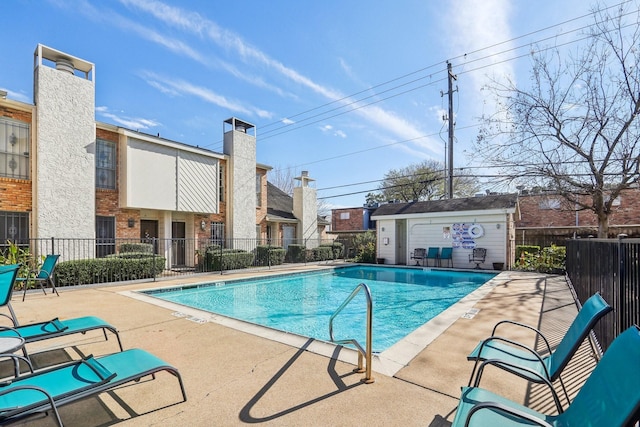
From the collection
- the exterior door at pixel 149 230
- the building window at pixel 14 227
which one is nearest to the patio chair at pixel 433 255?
the exterior door at pixel 149 230

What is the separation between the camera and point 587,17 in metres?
10.4

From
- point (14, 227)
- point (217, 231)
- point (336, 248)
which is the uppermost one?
point (14, 227)

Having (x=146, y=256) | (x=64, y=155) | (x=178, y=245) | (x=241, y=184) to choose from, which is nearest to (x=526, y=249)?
(x=241, y=184)

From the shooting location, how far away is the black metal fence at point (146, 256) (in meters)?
9.91

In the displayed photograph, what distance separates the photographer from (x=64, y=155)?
38.1 ft

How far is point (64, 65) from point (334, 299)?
12.7 metres

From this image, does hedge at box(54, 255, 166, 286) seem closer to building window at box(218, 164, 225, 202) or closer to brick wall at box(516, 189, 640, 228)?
building window at box(218, 164, 225, 202)

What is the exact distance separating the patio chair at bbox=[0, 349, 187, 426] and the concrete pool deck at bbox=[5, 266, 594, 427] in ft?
1.07

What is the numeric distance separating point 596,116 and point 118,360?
13957 millimetres

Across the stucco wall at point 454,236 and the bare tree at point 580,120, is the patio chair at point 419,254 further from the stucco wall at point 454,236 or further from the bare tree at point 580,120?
the bare tree at point 580,120

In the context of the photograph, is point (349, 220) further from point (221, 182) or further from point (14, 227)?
point (14, 227)

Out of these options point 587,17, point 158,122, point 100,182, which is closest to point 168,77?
point 100,182

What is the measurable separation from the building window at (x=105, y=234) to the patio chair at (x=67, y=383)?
11.8m

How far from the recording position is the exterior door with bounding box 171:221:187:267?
51.4 ft
